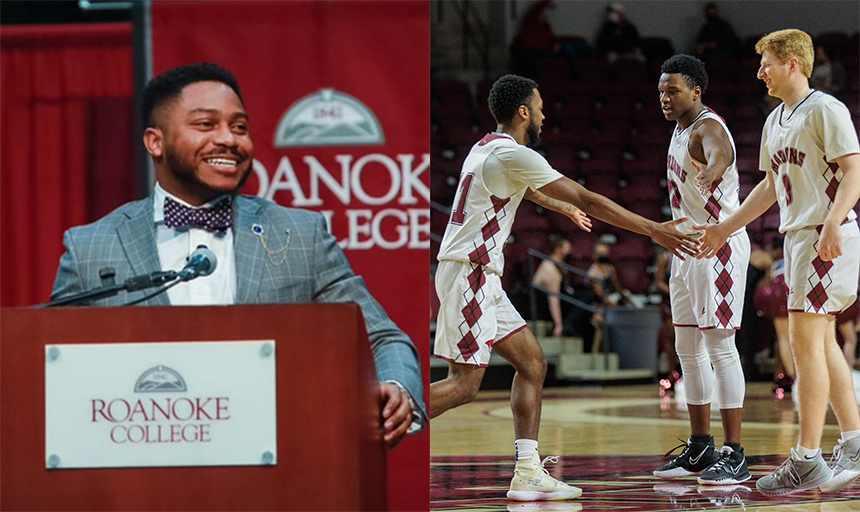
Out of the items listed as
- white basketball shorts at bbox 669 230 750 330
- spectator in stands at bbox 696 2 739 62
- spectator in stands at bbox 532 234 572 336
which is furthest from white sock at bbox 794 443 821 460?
spectator in stands at bbox 696 2 739 62

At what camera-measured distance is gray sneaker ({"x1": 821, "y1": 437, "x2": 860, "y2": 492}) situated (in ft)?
13.3

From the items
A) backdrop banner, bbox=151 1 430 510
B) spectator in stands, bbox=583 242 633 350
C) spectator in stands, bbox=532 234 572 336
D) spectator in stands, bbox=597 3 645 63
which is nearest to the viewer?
backdrop banner, bbox=151 1 430 510

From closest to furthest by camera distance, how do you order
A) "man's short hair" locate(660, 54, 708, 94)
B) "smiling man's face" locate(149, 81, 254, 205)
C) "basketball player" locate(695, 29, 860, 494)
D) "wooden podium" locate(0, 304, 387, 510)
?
"wooden podium" locate(0, 304, 387, 510) → "smiling man's face" locate(149, 81, 254, 205) → "basketball player" locate(695, 29, 860, 494) → "man's short hair" locate(660, 54, 708, 94)

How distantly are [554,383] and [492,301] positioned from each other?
7.61 m

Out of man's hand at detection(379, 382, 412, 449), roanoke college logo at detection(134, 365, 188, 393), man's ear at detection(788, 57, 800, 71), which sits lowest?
man's hand at detection(379, 382, 412, 449)

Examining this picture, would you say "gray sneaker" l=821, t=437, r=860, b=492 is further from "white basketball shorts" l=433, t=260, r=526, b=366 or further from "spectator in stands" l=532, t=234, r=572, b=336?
"spectator in stands" l=532, t=234, r=572, b=336

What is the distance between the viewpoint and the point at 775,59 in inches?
164

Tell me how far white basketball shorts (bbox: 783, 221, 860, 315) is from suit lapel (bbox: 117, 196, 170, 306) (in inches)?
98.7

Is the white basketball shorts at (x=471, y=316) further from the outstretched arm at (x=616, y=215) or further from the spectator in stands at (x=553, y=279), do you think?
the spectator in stands at (x=553, y=279)

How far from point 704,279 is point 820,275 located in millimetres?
707

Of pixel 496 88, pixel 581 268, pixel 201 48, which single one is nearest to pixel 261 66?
pixel 201 48

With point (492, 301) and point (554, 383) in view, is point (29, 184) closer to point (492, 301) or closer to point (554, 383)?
point (492, 301)

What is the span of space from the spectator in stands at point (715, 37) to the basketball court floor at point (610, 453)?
7.84m

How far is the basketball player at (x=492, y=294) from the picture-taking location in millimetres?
4137
